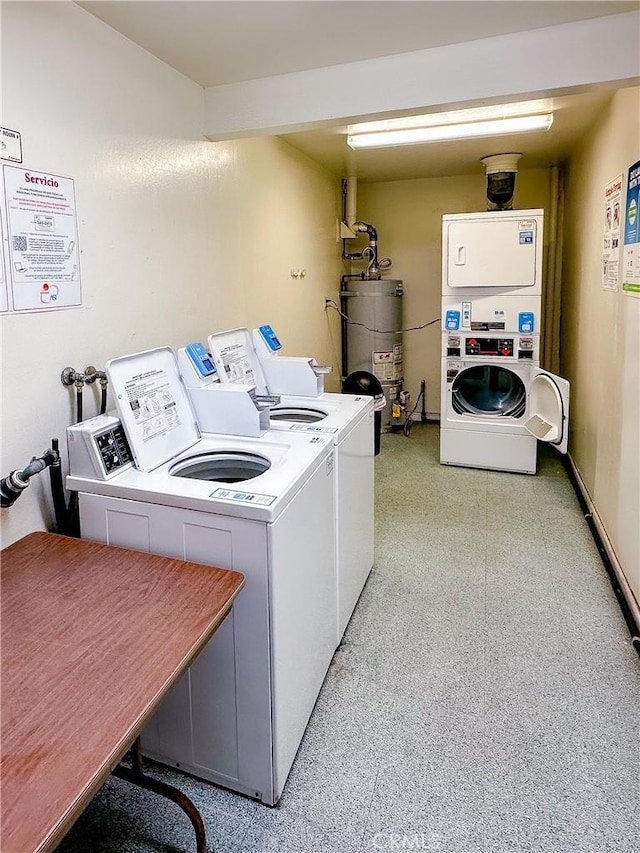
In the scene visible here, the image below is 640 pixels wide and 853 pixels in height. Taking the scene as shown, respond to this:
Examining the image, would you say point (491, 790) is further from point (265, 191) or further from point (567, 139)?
point (567, 139)

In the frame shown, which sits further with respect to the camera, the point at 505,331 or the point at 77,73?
the point at 505,331

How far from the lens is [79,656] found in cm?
112

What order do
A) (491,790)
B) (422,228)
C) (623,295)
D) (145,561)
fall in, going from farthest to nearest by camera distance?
(422,228) → (623,295) → (491,790) → (145,561)

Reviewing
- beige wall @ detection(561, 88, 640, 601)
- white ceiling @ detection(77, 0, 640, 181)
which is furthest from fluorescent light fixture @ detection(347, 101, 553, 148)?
white ceiling @ detection(77, 0, 640, 181)

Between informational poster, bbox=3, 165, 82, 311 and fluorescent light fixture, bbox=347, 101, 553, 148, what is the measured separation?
193 cm

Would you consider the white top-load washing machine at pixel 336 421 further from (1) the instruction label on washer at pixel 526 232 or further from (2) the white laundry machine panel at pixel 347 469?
(1) the instruction label on washer at pixel 526 232

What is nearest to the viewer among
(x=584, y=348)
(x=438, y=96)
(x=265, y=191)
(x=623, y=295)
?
(x=438, y=96)

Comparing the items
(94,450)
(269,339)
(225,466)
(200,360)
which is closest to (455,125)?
(269,339)

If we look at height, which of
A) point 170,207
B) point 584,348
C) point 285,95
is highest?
point 285,95

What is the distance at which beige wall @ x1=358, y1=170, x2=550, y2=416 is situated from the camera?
17.5 feet

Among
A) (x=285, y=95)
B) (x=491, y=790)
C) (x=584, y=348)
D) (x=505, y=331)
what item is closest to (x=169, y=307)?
(x=285, y=95)

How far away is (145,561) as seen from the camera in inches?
59.1

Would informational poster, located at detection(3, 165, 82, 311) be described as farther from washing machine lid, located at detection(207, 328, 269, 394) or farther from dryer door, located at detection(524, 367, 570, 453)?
dryer door, located at detection(524, 367, 570, 453)

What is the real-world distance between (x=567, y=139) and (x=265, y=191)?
231 cm
